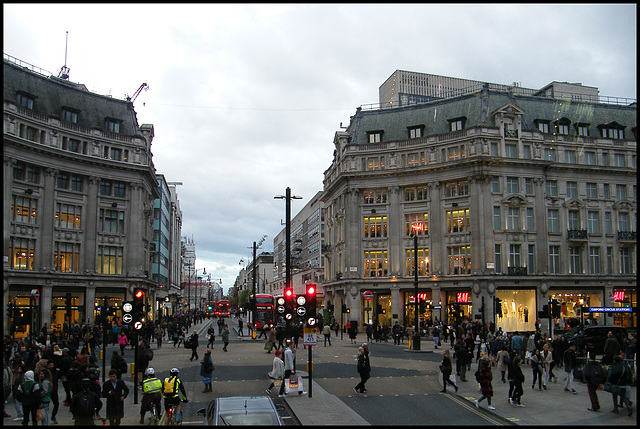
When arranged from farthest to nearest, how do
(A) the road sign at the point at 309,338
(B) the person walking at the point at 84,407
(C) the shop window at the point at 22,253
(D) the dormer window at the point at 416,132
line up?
1. (D) the dormer window at the point at 416,132
2. (C) the shop window at the point at 22,253
3. (A) the road sign at the point at 309,338
4. (B) the person walking at the point at 84,407

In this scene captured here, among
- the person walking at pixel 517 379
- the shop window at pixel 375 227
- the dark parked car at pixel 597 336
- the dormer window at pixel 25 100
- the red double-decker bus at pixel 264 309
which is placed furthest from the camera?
the shop window at pixel 375 227

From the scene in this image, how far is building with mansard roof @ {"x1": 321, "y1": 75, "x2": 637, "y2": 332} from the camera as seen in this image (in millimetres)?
56438

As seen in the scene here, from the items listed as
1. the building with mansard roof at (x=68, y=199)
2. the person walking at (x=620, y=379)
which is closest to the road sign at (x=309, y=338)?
the person walking at (x=620, y=379)

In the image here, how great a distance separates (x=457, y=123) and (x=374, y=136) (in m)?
9.75

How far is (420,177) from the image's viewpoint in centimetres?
5994

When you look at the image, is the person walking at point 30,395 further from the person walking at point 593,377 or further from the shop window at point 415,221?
the shop window at point 415,221

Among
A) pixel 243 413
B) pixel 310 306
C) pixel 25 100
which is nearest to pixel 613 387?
pixel 310 306

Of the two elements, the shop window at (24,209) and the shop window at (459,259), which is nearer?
the shop window at (24,209)

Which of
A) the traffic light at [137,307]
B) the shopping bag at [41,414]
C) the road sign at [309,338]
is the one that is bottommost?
the shopping bag at [41,414]

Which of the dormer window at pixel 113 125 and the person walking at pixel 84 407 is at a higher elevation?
the dormer window at pixel 113 125

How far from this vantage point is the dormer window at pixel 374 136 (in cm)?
6462

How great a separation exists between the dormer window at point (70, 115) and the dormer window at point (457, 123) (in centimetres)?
3956

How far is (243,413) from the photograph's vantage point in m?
11.0

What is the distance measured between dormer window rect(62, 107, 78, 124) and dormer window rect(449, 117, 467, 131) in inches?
1557
